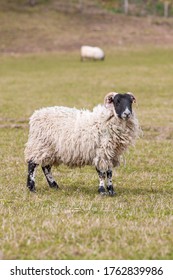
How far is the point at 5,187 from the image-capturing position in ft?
35.7

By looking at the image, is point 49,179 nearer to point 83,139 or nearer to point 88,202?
point 83,139

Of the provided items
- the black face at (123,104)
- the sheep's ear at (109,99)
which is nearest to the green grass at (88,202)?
the sheep's ear at (109,99)

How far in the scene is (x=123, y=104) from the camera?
10180 millimetres

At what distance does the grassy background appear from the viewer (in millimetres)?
6562

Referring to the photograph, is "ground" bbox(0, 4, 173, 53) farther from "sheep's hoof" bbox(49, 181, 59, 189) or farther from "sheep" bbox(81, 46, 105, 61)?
"sheep's hoof" bbox(49, 181, 59, 189)

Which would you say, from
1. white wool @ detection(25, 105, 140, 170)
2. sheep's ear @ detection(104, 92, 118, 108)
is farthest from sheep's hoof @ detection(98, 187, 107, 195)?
sheep's ear @ detection(104, 92, 118, 108)

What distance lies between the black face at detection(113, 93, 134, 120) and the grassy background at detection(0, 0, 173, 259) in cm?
132

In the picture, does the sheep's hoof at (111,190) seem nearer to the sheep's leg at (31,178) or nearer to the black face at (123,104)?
the black face at (123,104)

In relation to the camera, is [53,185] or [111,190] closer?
[111,190]

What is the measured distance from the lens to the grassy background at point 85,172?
6.56m

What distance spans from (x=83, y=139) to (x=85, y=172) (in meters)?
2.47

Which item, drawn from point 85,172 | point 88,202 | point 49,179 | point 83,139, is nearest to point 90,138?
point 83,139

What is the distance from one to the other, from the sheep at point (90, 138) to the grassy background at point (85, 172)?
0.51 metres
